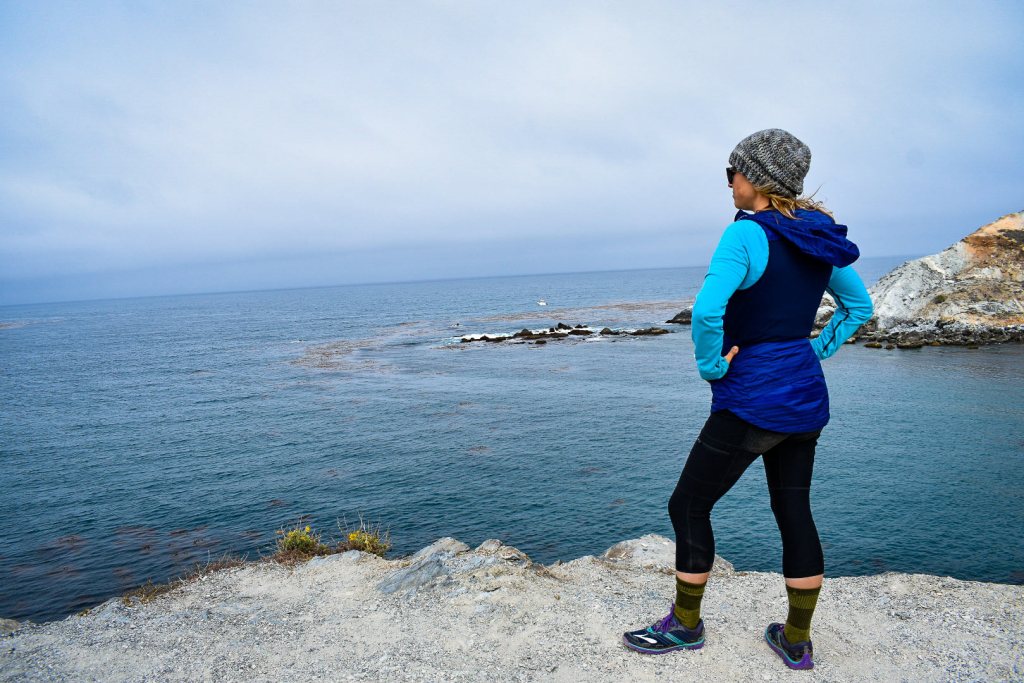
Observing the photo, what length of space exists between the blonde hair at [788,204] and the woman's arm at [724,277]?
205mm

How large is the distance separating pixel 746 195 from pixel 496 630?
14.1 ft

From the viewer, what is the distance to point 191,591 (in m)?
7.93

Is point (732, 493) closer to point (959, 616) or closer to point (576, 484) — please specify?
point (576, 484)

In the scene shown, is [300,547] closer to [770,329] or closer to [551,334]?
[770,329]

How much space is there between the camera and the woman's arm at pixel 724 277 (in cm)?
362

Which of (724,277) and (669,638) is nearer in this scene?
(724,277)

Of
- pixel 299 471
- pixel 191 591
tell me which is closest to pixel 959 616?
pixel 191 591

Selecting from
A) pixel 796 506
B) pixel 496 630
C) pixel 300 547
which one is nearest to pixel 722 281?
pixel 796 506

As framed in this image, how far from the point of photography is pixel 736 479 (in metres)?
3.93

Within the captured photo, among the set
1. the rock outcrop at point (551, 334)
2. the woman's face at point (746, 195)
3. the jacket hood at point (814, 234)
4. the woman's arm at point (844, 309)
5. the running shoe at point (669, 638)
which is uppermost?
the woman's face at point (746, 195)

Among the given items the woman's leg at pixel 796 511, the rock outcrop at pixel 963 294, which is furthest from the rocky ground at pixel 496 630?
the rock outcrop at pixel 963 294

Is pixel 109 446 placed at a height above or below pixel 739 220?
below

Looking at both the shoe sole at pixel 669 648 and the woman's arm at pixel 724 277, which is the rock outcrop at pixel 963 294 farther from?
the woman's arm at pixel 724 277

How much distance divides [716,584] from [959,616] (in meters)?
2.18
